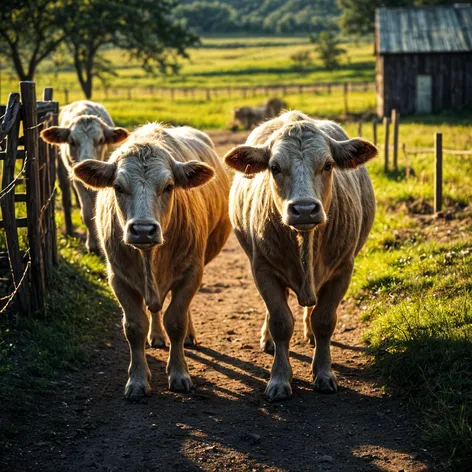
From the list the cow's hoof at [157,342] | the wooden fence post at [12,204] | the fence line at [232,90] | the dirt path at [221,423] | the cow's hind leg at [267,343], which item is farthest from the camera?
the fence line at [232,90]

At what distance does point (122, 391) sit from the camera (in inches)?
269

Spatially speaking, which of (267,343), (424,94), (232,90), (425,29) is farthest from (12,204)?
(232,90)

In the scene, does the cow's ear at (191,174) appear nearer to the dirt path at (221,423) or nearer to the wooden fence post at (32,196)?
the dirt path at (221,423)

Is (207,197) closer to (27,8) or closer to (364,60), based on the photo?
(27,8)

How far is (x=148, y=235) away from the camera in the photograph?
5.97m

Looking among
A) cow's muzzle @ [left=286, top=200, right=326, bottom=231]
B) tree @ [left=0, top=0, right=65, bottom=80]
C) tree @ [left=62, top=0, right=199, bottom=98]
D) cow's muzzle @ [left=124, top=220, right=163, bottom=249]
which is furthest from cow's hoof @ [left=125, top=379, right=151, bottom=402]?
tree @ [left=62, top=0, right=199, bottom=98]

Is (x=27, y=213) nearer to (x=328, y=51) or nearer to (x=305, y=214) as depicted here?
(x=305, y=214)

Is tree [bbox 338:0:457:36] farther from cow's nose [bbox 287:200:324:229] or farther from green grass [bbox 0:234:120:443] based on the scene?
cow's nose [bbox 287:200:324:229]

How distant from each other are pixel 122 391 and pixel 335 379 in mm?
1860

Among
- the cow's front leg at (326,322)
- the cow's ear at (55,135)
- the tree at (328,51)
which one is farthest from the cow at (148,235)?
the tree at (328,51)

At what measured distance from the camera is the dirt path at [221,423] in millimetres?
5391

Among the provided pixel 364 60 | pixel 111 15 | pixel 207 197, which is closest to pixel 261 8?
pixel 364 60

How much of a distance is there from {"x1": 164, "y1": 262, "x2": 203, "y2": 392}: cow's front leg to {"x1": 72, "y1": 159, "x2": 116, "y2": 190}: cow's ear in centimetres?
111

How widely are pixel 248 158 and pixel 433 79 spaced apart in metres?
27.7
